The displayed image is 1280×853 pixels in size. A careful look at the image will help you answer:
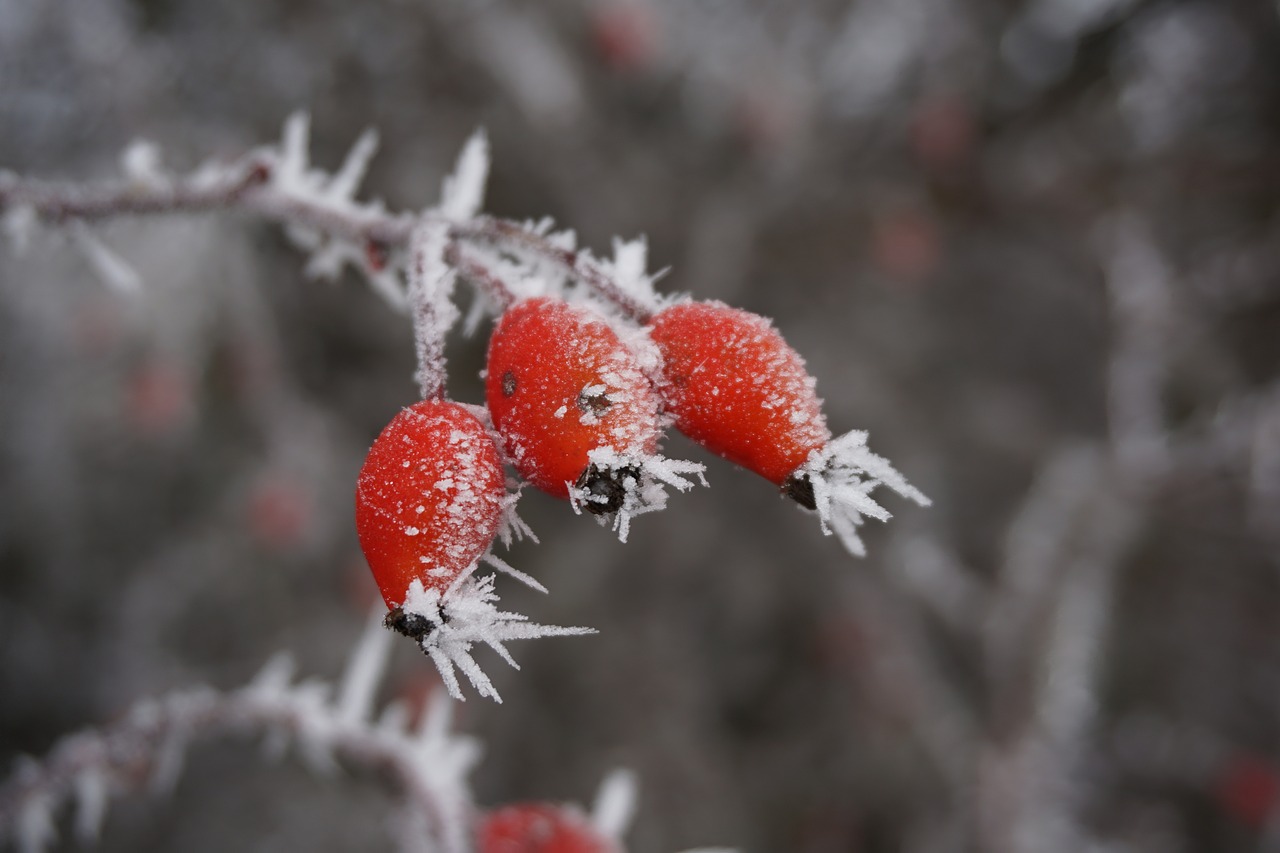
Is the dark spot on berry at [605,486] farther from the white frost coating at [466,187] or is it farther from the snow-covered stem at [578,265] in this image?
the white frost coating at [466,187]

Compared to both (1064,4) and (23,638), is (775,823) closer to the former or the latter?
(23,638)

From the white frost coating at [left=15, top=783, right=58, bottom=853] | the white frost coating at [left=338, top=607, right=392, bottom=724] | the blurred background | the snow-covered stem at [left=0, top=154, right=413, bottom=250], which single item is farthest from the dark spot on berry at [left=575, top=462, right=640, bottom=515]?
the blurred background

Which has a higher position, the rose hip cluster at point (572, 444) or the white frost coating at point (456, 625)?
the rose hip cluster at point (572, 444)

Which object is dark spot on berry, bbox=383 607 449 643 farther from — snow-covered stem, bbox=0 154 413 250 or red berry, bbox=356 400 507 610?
snow-covered stem, bbox=0 154 413 250

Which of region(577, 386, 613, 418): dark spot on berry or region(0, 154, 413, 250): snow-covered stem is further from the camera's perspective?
region(0, 154, 413, 250): snow-covered stem

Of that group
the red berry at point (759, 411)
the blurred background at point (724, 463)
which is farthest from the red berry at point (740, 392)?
the blurred background at point (724, 463)

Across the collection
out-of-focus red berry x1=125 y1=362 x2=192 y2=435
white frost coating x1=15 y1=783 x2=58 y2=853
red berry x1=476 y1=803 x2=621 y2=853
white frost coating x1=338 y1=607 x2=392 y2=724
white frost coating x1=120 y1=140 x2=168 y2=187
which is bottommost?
red berry x1=476 y1=803 x2=621 y2=853
